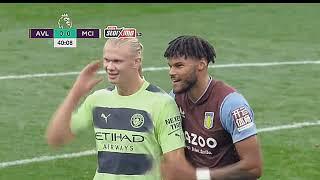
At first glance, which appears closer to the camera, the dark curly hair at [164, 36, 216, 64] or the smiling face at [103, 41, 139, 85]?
the smiling face at [103, 41, 139, 85]

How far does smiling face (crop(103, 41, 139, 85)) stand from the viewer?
626 cm

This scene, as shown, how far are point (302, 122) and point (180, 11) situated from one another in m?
12.8

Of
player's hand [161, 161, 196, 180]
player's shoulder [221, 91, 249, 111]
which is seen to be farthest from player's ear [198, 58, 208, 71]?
player's hand [161, 161, 196, 180]

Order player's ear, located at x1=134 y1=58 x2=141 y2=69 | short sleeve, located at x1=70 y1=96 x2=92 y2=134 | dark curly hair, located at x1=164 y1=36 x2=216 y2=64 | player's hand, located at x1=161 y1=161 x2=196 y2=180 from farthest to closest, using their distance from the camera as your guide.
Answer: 1. short sleeve, located at x1=70 y1=96 x2=92 y2=134
2. dark curly hair, located at x1=164 y1=36 x2=216 y2=64
3. player's ear, located at x1=134 y1=58 x2=141 y2=69
4. player's hand, located at x1=161 y1=161 x2=196 y2=180

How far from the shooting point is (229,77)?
55.6 ft

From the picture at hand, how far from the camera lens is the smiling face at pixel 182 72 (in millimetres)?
6406

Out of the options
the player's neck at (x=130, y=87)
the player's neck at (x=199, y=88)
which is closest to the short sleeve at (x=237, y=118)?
the player's neck at (x=199, y=88)

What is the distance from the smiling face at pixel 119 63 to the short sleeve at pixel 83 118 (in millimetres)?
423

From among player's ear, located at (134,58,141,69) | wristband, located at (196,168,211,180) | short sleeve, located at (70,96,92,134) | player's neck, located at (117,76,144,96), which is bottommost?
wristband, located at (196,168,211,180)

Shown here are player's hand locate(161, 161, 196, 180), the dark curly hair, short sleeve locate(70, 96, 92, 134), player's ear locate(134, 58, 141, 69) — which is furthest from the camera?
short sleeve locate(70, 96, 92, 134)

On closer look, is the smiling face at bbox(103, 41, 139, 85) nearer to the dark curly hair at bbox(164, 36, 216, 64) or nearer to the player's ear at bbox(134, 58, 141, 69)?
the player's ear at bbox(134, 58, 141, 69)

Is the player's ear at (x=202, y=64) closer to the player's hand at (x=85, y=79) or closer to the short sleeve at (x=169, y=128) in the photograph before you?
the short sleeve at (x=169, y=128)

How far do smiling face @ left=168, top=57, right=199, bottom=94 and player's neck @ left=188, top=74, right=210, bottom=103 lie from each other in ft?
0.31

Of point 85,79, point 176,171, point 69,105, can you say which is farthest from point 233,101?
point 69,105
